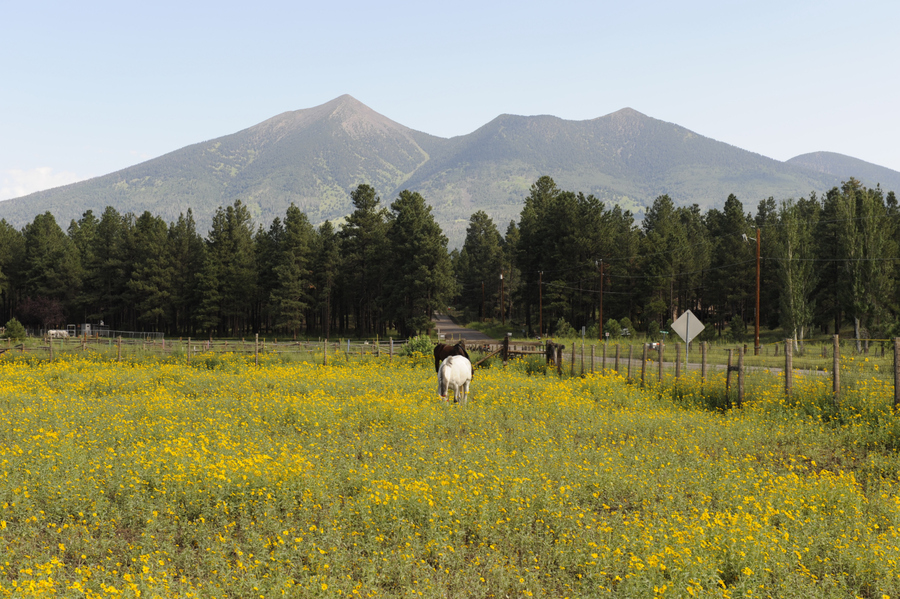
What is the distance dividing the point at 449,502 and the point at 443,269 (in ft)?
201

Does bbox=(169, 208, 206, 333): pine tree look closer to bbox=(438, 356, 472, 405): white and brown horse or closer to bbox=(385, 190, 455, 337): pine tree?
bbox=(385, 190, 455, 337): pine tree

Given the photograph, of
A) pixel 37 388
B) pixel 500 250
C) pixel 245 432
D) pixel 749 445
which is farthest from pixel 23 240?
pixel 749 445

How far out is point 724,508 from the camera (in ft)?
29.5

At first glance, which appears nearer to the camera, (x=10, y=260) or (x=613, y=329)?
(x=613, y=329)

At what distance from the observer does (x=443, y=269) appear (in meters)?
69.5

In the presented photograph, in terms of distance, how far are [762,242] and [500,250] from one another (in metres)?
50.3

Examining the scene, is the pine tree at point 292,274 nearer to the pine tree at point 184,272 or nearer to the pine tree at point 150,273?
the pine tree at point 184,272

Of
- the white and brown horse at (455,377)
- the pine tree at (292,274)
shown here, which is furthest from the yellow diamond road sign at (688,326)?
the pine tree at (292,274)

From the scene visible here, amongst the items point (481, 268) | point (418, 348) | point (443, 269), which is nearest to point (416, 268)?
point (443, 269)

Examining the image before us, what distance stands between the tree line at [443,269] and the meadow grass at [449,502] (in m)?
43.5

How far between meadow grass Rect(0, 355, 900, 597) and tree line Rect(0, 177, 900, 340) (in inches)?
1713

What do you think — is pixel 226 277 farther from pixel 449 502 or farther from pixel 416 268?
pixel 449 502

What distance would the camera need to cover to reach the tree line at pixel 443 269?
53812 mm

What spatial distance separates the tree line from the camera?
53812 mm
